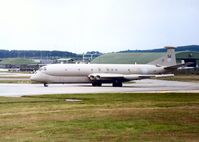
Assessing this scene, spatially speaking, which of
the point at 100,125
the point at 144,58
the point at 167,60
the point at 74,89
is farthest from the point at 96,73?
the point at 144,58

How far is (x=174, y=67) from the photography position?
197 ft

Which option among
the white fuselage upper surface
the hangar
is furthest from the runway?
the hangar

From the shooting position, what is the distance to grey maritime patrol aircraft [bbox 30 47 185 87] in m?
54.2

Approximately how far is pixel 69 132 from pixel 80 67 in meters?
40.5

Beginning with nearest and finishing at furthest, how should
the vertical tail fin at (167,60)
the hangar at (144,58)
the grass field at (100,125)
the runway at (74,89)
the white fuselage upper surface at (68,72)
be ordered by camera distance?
the grass field at (100,125) < the runway at (74,89) < the white fuselage upper surface at (68,72) < the vertical tail fin at (167,60) < the hangar at (144,58)

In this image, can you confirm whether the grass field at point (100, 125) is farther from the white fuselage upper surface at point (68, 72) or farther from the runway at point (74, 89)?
the white fuselage upper surface at point (68, 72)

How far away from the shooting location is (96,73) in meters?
56.6

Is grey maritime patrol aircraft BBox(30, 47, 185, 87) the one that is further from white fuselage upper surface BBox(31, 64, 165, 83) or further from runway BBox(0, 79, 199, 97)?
runway BBox(0, 79, 199, 97)

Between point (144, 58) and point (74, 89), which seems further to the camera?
point (144, 58)

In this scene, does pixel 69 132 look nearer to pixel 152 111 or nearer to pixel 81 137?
pixel 81 137

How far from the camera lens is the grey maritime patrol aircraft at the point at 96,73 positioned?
178 feet

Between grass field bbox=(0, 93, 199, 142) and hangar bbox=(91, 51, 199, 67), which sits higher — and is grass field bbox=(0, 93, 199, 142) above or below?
below

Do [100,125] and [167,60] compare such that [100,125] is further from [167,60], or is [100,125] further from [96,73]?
[167,60]

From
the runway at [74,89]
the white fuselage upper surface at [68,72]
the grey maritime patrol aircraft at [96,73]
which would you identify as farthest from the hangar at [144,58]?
the runway at [74,89]
